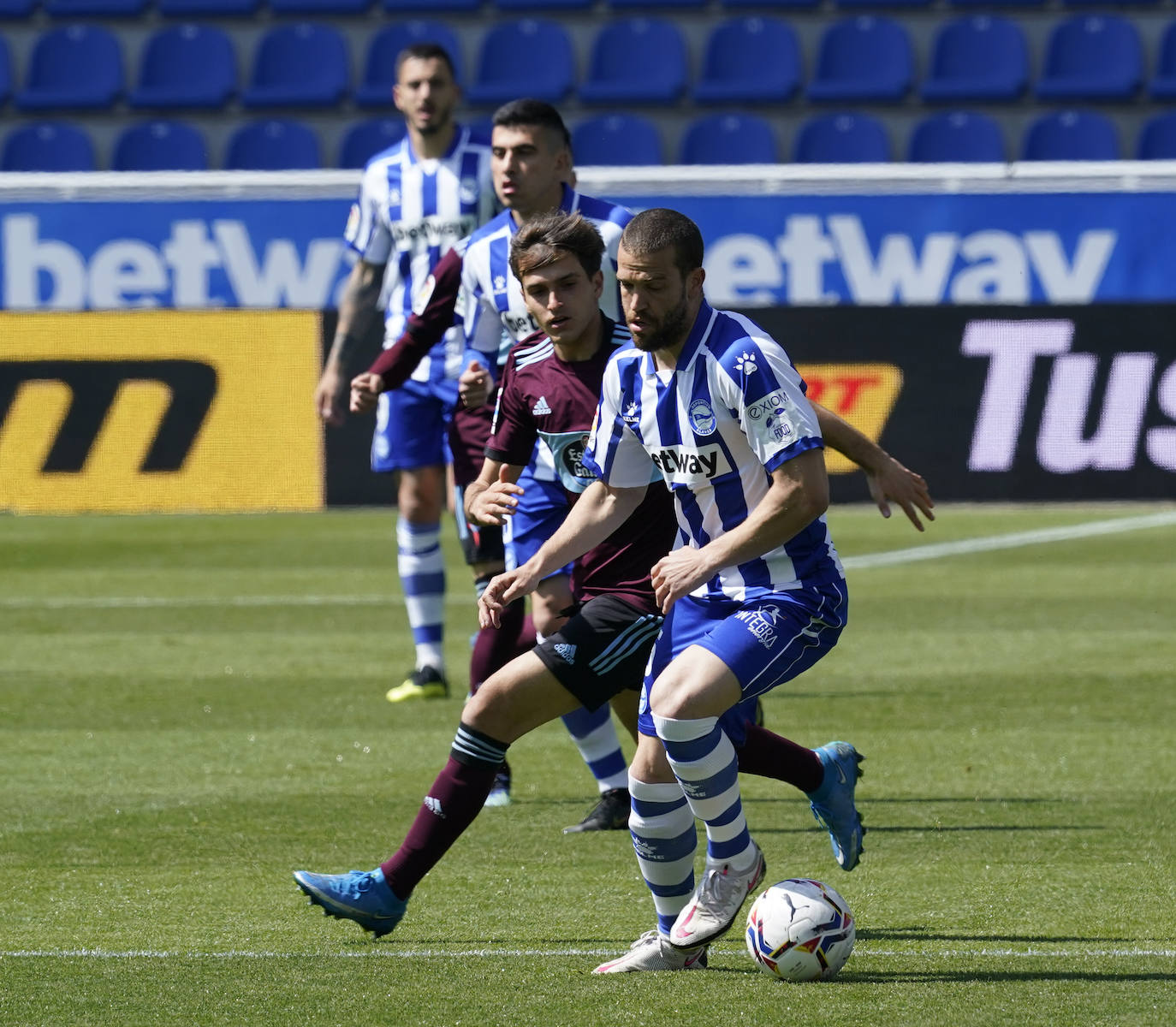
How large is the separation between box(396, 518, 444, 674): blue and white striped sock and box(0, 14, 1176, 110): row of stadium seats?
36.9ft

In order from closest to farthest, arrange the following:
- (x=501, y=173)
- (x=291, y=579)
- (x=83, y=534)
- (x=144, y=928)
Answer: (x=144, y=928) → (x=501, y=173) → (x=291, y=579) → (x=83, y=534)

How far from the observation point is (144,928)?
4.74m

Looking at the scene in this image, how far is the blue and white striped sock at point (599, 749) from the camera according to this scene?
603 centimetres

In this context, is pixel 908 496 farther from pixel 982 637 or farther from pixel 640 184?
pixel 640 184

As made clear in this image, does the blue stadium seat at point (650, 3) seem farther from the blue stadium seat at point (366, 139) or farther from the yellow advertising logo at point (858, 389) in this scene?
the yellow advertising logo at point (858, 389)

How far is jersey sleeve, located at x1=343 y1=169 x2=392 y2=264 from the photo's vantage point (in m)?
8.35

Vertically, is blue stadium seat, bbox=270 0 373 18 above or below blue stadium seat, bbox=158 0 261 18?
above

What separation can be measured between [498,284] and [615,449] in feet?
6.10

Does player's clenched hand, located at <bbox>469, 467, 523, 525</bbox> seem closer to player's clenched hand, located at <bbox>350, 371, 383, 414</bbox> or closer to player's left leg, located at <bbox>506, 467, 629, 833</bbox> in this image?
player's left leg, located at <bbox>506, 467, 629, 833</bbox>

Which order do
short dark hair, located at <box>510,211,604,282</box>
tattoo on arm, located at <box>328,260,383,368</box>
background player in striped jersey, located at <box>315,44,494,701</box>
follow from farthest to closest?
tattoo on arm, located at <box>328,260,383,368</box> < background player in striped jersey, located at <box>315,44,494,701</box> < short dark hair, located at <box>510,211,604,282</box>

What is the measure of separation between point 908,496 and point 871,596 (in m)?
6.65

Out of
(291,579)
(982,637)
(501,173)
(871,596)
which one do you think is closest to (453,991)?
(501,173)

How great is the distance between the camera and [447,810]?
182 inches

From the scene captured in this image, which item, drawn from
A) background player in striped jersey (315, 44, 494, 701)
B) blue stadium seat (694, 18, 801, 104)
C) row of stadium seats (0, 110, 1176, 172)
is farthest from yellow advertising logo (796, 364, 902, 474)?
background player in striped jersey (315, 44, 494, 701)
